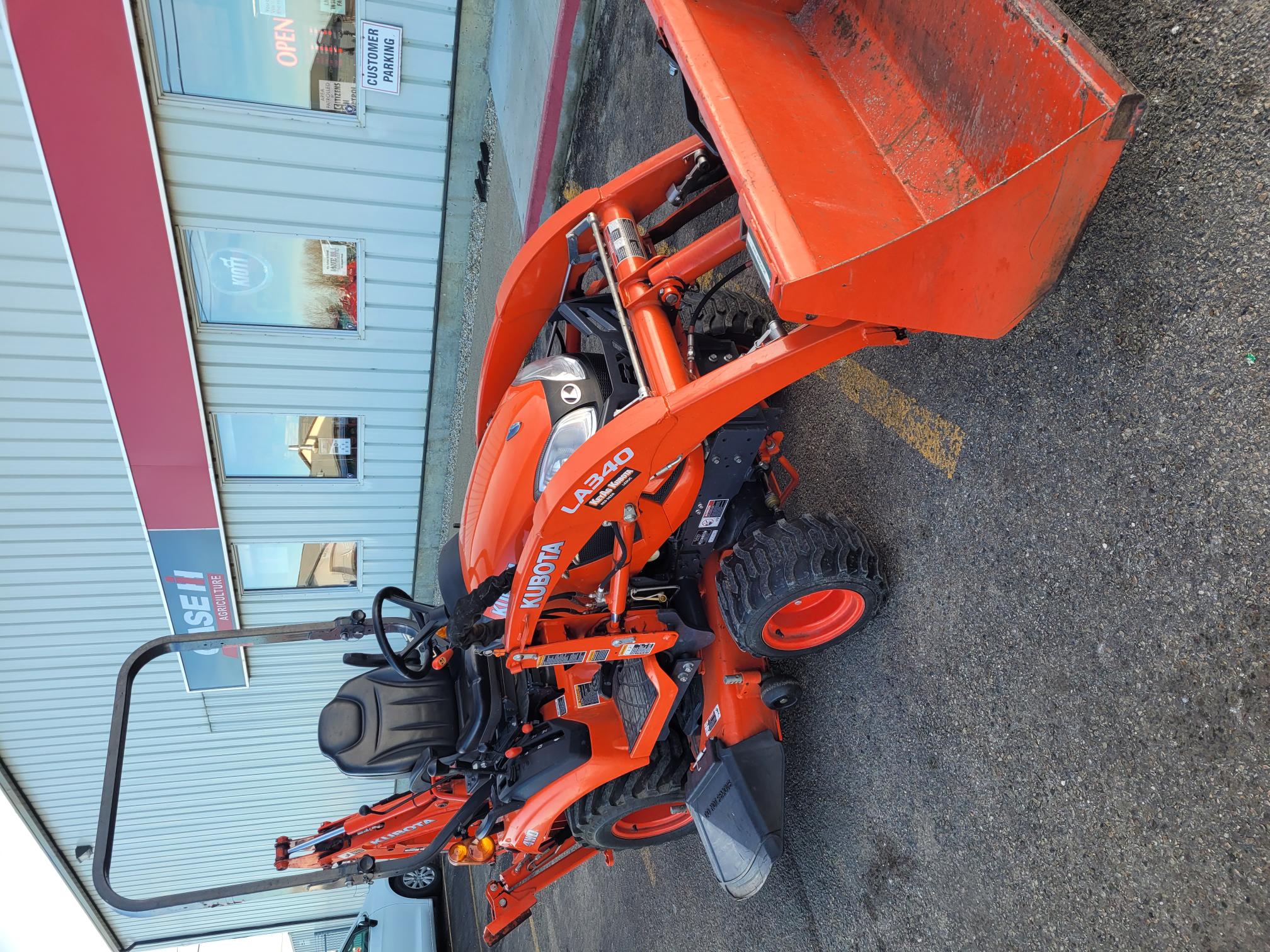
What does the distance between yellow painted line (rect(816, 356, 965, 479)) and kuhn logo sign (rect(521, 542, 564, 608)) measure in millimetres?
1257

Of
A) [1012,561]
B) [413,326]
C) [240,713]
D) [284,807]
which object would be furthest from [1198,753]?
[284,807]

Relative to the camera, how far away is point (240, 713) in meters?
8.11

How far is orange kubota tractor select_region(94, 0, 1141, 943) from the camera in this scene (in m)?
1.76

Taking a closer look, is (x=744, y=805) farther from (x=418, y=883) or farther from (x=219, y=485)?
(x=418, y=883)

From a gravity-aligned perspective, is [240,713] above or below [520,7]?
below

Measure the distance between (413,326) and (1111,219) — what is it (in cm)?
521

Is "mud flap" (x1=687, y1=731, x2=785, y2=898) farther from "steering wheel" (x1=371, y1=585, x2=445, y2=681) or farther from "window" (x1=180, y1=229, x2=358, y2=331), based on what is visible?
"window" (x1=180, y1=229, x2=358, y2=331)

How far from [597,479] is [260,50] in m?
4.27

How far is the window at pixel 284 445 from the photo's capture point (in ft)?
20.2

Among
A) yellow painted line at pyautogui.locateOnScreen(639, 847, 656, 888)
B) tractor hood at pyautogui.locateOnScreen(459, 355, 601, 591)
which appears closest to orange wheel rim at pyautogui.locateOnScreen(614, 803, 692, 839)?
yellow painted line at pyautogui.locateOnScreen(639, 847, 656, 888)

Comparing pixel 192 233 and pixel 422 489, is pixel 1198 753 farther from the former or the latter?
pixel 422 489

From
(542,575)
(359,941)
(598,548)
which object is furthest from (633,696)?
(359,941)

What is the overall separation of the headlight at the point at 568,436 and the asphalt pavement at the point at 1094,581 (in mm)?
1075

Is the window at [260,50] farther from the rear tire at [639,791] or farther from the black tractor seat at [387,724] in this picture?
the rear tire at [639,791]
